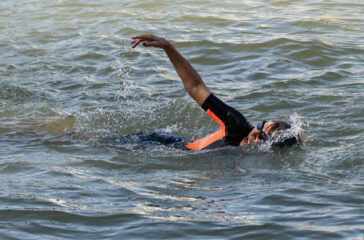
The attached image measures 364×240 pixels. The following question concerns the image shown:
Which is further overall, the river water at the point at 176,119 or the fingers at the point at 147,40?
the fingers at the point at 147,40

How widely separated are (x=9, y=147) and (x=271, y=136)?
2.96m

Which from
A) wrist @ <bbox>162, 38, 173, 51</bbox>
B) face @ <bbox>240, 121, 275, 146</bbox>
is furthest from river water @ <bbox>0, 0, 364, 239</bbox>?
wrist @ <bbox>162, 38, 173, 51</bbox>

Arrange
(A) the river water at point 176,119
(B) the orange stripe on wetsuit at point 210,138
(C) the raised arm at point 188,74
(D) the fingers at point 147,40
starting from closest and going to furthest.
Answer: (A) the river water at point 176,119
(D) the fingers at point 147,40
(C) the raised arm at point 188,74
(B) the orange stripe on wetsuit at point 210,138

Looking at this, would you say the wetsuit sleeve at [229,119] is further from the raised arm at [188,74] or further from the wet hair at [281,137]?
the wet hair at [281,137]

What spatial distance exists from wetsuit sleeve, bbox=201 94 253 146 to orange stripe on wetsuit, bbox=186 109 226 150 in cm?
3

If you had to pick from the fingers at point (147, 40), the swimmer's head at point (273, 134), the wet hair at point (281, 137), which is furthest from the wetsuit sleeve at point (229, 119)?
the fingers at point (147, 40)

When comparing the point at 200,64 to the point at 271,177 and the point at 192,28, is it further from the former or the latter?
the point at 271,177

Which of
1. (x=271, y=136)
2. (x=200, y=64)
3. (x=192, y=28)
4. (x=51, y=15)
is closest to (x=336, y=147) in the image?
(x=271, y=136)

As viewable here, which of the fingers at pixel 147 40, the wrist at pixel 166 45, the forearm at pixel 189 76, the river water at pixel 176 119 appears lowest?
the river water at pixel 176 119

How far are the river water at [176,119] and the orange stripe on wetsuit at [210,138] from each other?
12cm

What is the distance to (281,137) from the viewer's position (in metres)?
5.59

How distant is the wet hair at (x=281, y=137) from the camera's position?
555 centimetres

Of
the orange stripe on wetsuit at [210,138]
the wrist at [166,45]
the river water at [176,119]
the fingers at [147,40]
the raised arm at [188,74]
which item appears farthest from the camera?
the orange stripe on wetsuit at [210,138]

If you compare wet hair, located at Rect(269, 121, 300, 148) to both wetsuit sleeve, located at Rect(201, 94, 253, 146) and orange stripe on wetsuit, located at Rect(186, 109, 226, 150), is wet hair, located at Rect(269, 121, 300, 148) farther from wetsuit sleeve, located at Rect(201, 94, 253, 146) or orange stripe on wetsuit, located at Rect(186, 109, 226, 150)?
orange stripe on wetsuit, located at Rect(186, 109, 226, 150)
